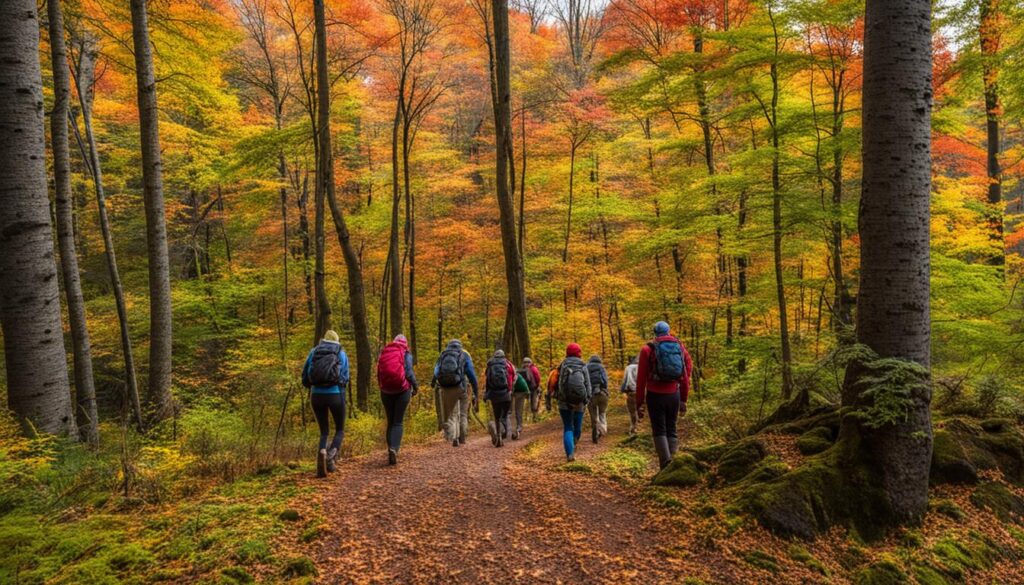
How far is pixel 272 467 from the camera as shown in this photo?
575 cm

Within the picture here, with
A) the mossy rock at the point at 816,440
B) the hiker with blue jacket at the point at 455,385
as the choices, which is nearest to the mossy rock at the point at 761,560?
the mossy rock at the point at 816,440

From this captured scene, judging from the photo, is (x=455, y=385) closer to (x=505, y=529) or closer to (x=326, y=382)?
(x=326, y=382)

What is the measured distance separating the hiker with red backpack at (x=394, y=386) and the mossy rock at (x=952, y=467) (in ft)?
19.0

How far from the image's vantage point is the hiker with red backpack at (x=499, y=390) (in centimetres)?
869

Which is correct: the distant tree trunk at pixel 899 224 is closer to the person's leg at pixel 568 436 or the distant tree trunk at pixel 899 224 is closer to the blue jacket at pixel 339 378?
the person's leg at pixel 568 436

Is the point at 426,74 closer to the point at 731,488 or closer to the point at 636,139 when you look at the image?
the point at 636,139

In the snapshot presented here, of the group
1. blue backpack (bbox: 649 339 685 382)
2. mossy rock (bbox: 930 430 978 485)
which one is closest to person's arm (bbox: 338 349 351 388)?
blue backpack (bbox: 649 339 685 382)

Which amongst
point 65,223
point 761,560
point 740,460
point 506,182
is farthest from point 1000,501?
point 65,223

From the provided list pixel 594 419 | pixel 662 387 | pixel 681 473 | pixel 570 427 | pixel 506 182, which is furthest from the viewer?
pixel 506 182

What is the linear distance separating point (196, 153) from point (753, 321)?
19974 mm

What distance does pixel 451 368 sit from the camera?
26.3 feet

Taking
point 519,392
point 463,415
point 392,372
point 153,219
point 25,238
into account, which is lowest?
point 519,392

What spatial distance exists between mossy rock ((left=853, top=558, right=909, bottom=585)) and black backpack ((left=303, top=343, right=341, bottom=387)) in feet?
17.0

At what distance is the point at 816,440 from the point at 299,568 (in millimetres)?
4721
